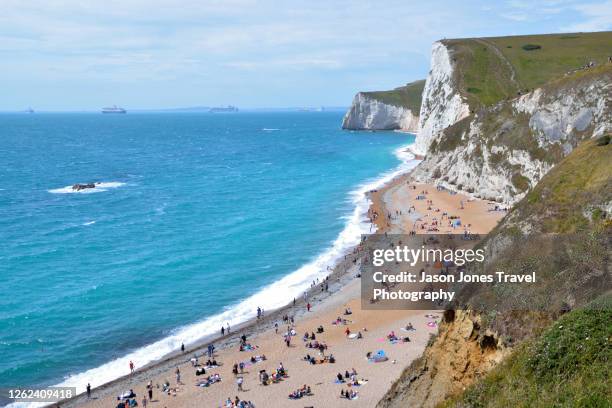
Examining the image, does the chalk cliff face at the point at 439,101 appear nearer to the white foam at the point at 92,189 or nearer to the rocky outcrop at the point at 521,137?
the rocky outcrop at the point at 521,137

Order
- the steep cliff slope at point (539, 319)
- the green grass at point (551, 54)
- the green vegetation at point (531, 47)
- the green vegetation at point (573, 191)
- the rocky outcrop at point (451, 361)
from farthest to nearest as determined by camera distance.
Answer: the green vegetation at point (531, 47) → the green grass at point (551, 54) → the green vegetation at point (573, 191) → the rocky outcrop at point (451, 361) → the steep cliff slope at point (539, 319)

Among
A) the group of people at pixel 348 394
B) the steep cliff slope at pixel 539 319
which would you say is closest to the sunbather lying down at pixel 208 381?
the group of people at pixel 348 394

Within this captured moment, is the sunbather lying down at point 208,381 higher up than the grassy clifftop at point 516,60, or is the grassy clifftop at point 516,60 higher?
the grassy clifftop at point 516,60

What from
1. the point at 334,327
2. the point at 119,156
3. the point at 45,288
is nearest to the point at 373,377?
the point at 334,327

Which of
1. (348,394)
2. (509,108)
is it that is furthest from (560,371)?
(509,108)

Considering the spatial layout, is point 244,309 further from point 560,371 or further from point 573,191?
point 560,371

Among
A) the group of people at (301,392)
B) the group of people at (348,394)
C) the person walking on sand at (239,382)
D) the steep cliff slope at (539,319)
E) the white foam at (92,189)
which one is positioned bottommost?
the person walking on sand at (239,382)
